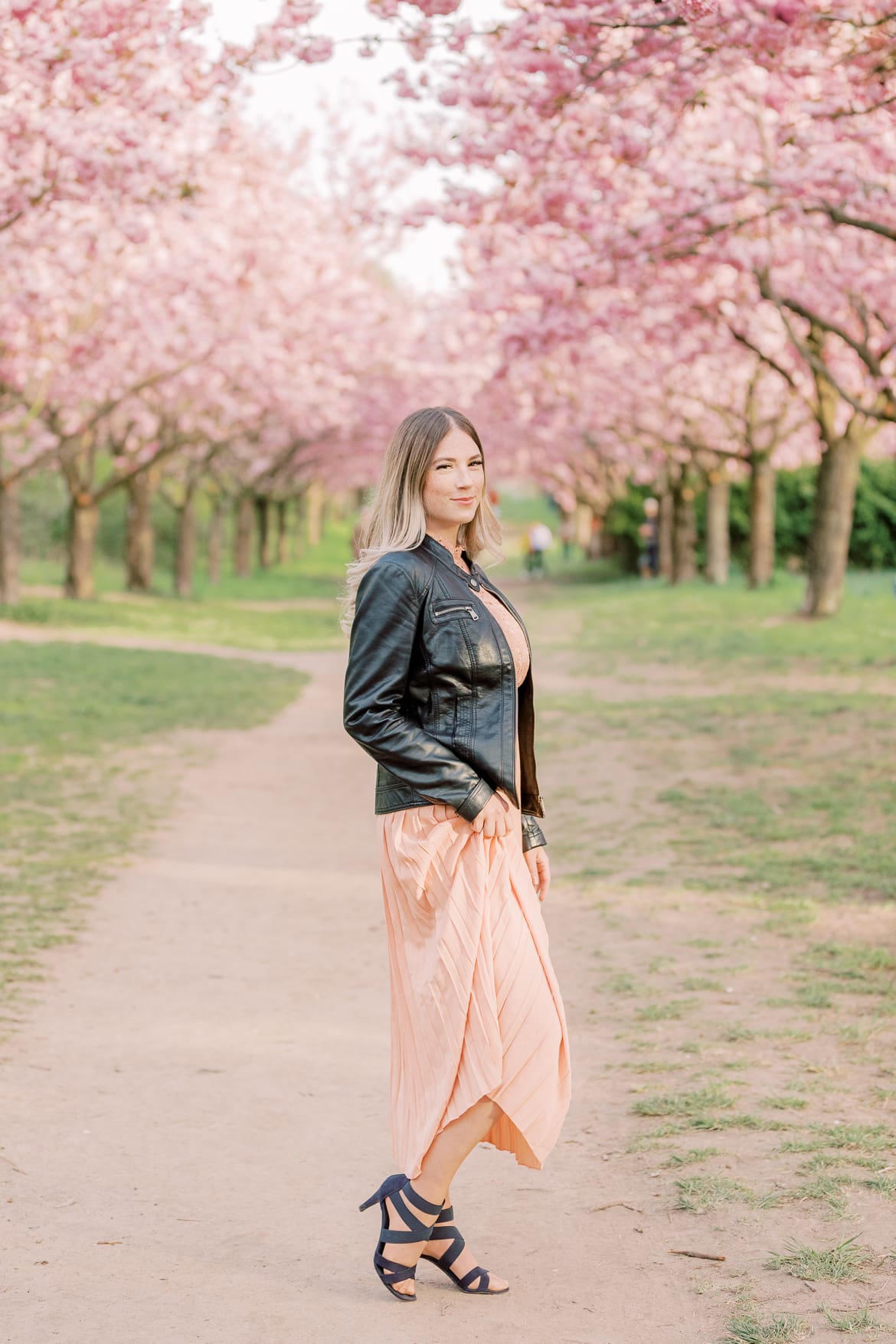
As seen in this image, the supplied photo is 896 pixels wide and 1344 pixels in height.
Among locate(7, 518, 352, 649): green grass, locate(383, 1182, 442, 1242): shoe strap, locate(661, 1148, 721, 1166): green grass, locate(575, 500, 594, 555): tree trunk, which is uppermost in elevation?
locate(575, 500, 594, 555): tree trunk

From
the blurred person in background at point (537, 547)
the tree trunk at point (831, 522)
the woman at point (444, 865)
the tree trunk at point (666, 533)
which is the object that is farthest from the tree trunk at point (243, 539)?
the woman at point (444, 865)

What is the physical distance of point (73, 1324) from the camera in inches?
130

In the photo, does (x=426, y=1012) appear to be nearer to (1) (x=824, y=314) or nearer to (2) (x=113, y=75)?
(2) (x=113, y=75)

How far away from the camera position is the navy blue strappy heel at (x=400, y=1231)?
11.2 ft

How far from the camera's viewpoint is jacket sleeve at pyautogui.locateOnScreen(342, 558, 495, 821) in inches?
132

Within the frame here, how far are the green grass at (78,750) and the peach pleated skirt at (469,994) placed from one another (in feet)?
9.81

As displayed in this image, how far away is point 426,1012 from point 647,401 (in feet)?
88.8

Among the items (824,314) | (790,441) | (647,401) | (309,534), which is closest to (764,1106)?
(824,314)

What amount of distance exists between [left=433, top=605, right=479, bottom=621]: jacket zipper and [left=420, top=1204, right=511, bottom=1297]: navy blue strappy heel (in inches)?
52.2

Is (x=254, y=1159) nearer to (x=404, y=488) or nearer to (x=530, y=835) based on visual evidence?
(x=530, y=835)

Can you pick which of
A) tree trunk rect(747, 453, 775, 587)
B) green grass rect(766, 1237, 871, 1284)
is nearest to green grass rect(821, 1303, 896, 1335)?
green grass rect(766, 1237, 871, 1284)

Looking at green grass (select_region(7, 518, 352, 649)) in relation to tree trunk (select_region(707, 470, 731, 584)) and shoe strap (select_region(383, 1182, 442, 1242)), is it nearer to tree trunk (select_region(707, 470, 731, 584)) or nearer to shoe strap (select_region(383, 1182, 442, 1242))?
tree trunk (select_region(707, 470, 731, 584))

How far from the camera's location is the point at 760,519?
28.1m

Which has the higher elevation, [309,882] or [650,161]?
[650,161]
